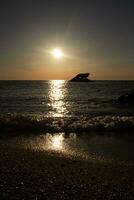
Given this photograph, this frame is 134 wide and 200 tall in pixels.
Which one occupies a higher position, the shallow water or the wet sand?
the wet sand

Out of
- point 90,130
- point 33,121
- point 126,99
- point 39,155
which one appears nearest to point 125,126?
point 90,130

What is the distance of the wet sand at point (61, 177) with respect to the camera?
674 cm

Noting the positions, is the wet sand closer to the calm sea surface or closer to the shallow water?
the shallow water

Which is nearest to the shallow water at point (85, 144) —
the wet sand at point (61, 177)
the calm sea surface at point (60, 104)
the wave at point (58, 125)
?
the wet sand at point (61, 177)

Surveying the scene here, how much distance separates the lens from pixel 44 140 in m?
14.6

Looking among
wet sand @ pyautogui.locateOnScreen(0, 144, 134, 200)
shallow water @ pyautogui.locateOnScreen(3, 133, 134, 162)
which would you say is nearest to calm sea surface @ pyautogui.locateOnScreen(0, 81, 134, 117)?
shallow water @ pyautogui.locateOnScreen(3, 133, 134, 162)

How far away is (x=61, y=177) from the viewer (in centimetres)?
802

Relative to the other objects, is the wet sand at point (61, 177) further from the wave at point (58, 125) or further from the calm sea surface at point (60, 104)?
the calm sea surface at point (60, 104)

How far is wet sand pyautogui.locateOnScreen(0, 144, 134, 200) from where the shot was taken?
674 cm

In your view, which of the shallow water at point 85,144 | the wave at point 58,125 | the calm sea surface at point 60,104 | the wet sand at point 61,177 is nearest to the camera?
the wet sand at point 61,177

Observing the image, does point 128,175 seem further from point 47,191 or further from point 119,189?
point 47,191

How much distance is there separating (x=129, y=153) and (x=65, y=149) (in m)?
2.44

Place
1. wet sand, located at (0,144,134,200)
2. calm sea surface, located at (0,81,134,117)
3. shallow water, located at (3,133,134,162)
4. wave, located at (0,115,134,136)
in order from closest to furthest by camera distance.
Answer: wet sand, located at (0,144,134,200), shallow water, located at (3,133,134,162), wave, located at (0,115,134,136), calm sea surface, located at (0,81,134,117)

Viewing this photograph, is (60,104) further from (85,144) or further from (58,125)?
(85,144)
